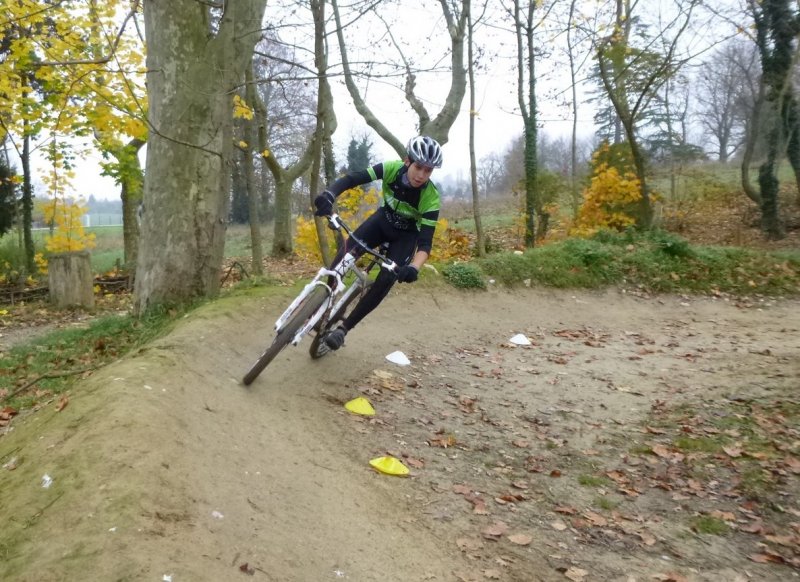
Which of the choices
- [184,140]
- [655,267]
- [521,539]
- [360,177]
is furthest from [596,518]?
[655,267]

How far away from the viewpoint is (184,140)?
755 cm

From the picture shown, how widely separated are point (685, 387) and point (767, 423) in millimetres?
1422

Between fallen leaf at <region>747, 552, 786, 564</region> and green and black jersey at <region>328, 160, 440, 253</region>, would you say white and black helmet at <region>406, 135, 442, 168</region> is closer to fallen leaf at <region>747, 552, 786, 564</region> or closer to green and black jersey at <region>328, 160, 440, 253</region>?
green and black jersey at <region>328, 160, 440, 253</region>

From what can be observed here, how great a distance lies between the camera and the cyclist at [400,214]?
5680 millimetres

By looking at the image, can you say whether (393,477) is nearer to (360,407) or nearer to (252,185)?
(360,407)

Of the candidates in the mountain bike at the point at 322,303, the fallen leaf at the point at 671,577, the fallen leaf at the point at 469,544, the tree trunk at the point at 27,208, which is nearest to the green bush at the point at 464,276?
the mountain bike at the point at 322,303

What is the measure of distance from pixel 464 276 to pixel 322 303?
5.89 metres

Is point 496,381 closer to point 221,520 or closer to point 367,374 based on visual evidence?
point 367,374

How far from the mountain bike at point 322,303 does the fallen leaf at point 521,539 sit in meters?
2.45

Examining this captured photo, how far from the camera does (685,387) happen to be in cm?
675

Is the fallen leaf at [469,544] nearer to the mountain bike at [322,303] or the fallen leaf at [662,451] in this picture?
the fallen leaf at [662,451]

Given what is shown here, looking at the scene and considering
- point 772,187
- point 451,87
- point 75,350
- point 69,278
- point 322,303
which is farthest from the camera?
point 772,187

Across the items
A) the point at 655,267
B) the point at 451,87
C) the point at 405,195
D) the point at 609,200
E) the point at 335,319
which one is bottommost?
the point at 335,319

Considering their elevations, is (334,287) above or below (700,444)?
above
